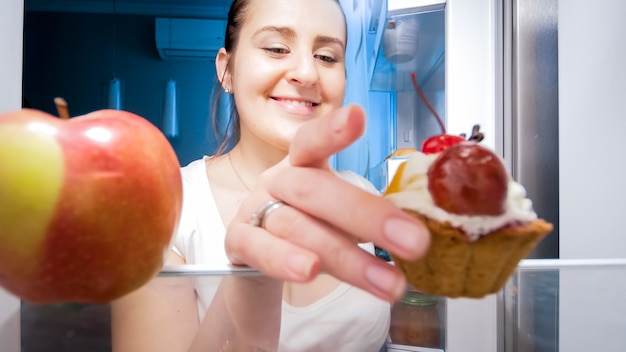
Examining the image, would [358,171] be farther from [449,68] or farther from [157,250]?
[157,250]

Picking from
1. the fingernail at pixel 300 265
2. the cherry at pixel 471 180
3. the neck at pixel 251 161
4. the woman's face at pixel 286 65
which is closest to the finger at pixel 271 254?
the fingernail at pixel 300 265

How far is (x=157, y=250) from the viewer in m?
0.28

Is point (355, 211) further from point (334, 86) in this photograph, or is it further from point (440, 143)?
point (334, 86)

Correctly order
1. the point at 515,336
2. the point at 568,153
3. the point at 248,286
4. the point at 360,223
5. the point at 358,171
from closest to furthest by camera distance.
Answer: the point at 360,223 → the point at 248,286 → the point at 515,336 → the point at 568,153 → the point at 358,171

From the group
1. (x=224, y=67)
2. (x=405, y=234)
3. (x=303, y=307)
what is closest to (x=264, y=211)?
(x=405, y=234)

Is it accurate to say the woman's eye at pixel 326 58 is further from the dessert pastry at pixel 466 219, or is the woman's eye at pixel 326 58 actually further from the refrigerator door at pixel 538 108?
the dessert pastry at pixel 466 219

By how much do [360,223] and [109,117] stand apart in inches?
8.6

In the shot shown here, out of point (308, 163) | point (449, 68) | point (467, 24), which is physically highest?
point (467, 24)

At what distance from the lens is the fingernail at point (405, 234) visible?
0.23 m

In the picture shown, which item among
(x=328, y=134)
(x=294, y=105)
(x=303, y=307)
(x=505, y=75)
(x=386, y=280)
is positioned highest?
(x=505, y=75)

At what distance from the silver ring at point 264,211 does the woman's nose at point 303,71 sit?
0.49 meters

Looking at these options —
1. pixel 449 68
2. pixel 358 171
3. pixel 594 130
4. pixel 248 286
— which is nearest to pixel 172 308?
pixel 248 286

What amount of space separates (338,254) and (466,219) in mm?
100

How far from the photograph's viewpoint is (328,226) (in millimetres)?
289
